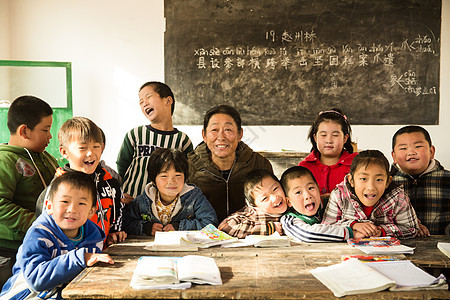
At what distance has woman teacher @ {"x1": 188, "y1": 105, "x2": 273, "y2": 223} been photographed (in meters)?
2.65

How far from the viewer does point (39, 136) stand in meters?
2.49

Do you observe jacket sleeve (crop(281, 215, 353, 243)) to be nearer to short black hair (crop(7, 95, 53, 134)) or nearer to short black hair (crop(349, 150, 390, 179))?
short black hair (crop(349, 150, 390, 179))

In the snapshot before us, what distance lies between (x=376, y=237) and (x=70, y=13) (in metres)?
4.67

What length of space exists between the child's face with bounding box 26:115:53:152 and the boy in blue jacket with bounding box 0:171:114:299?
69 cm

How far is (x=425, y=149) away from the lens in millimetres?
2574

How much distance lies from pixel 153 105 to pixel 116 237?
1.18 m

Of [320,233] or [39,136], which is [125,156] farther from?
[320,233]

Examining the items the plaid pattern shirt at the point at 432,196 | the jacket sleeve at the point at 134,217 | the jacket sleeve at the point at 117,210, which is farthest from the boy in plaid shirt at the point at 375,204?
the jacket sleeve at the point at 117,210

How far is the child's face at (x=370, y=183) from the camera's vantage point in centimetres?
219

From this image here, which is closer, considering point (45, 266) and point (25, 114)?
point (45, 266)

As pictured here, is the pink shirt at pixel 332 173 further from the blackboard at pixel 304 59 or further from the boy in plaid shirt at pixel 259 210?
the blackboard at pixel 304 59

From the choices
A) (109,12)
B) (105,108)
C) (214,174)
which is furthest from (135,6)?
(214,174)

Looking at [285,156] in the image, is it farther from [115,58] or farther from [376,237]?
[376,237]

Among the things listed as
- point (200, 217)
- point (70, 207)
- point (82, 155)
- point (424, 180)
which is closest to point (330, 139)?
point (424, 180)
